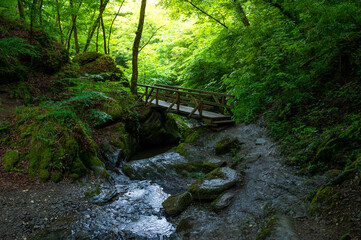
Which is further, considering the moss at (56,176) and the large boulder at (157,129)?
the large boulder at (157,129)

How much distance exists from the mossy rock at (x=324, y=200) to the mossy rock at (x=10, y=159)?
6.54 meters

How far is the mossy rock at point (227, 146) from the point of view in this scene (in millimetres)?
7648

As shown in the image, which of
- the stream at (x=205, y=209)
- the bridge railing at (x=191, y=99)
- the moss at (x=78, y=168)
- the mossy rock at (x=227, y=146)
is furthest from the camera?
the bridge railing at (x=191, y=99)

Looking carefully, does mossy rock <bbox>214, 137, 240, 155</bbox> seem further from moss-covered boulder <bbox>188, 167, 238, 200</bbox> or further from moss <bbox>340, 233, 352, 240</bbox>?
moss <bbox>340, 233, 352, 240</bbox>

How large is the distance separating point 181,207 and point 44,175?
353 cm

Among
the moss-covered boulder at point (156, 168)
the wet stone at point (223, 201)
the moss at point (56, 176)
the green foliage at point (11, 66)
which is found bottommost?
the moss-covered boulder at point (156, 168)

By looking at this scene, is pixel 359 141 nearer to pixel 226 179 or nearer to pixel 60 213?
pixel 226 179

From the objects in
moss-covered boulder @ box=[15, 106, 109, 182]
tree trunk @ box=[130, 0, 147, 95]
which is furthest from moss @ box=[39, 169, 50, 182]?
tree trunk @ box=[130, 0, 147, 95]

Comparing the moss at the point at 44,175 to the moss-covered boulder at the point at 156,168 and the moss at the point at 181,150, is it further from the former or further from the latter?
the moss at the point at 181,150

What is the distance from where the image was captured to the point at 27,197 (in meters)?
4.53

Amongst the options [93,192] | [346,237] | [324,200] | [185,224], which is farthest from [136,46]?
[346,237]

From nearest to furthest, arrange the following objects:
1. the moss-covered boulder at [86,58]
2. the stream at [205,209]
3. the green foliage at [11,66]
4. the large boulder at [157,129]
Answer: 1. the stream at [205,209]
2. the green foliage at [11,66]
3. the large boulder at [157,129]
4. the moss-covered boulder at [86,58]

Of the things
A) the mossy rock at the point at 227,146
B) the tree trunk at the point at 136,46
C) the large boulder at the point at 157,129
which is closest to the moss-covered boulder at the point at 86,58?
the tree trunk at the point at 136,46

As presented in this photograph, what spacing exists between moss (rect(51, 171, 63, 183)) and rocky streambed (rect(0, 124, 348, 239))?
0.75ft
